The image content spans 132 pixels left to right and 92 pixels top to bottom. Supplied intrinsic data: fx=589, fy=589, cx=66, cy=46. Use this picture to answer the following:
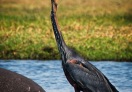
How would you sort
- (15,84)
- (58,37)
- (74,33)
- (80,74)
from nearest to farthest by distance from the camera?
(80,74)
(58,37)
(15,84)
(74,33)

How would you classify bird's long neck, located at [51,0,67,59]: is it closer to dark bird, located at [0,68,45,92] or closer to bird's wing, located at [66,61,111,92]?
bird's wing, located at [66,61,111,92]

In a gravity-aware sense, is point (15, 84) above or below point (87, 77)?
below

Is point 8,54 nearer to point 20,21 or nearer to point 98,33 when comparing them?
point 98,33

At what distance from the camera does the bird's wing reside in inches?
399

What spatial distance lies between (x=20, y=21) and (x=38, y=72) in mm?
8159

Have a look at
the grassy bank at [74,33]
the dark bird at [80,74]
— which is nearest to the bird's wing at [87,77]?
the dark bird at [80,74]

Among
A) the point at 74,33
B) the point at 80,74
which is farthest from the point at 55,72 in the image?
the point at 80,74

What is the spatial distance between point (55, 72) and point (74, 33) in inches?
202

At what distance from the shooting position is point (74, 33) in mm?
20734

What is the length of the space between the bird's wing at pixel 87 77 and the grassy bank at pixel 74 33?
24.8 feet

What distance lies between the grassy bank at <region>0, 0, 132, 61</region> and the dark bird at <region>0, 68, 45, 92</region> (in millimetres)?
7252

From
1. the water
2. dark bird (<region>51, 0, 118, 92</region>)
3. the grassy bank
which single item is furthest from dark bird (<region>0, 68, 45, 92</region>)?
the grassy bank

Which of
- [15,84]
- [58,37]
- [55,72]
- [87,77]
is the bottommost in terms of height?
[55,72]

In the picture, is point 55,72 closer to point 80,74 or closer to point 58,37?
point 58,37
